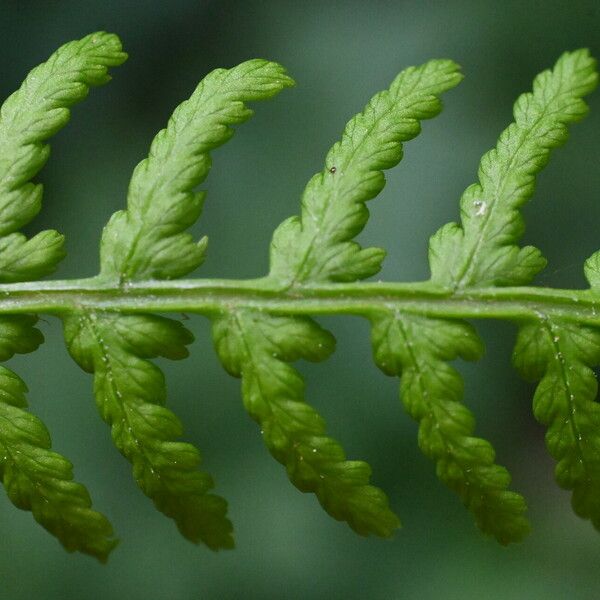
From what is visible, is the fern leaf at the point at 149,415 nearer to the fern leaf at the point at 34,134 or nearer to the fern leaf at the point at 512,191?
the fern leaf at the point at 34,134

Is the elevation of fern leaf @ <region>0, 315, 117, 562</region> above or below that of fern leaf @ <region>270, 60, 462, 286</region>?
below

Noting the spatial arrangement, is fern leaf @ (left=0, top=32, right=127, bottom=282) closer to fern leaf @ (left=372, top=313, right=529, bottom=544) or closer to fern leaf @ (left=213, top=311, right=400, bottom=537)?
fern leaf @ (left=213, top=311, right=400, bottom=537)

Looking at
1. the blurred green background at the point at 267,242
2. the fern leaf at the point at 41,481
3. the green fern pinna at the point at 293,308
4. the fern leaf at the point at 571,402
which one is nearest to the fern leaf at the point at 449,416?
the green fern pinna at the point at 293,308

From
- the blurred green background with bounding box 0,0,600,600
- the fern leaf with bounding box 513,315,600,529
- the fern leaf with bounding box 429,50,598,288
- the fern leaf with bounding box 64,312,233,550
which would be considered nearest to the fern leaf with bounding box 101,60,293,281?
the fern leaf with bounding box 64,312,233,550

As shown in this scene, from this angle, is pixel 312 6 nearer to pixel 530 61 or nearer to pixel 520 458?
pixel 530 61

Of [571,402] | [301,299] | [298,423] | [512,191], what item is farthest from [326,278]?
[571,402]

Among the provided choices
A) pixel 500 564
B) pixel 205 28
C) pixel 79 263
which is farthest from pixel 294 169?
pixel 500 564

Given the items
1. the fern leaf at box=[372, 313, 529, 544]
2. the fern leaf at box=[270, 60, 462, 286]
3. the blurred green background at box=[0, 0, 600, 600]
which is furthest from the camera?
the blurred green background at box=[0, 0, 600, 600]

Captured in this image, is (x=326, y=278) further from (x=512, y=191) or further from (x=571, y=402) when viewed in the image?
(x=571, y=402)
